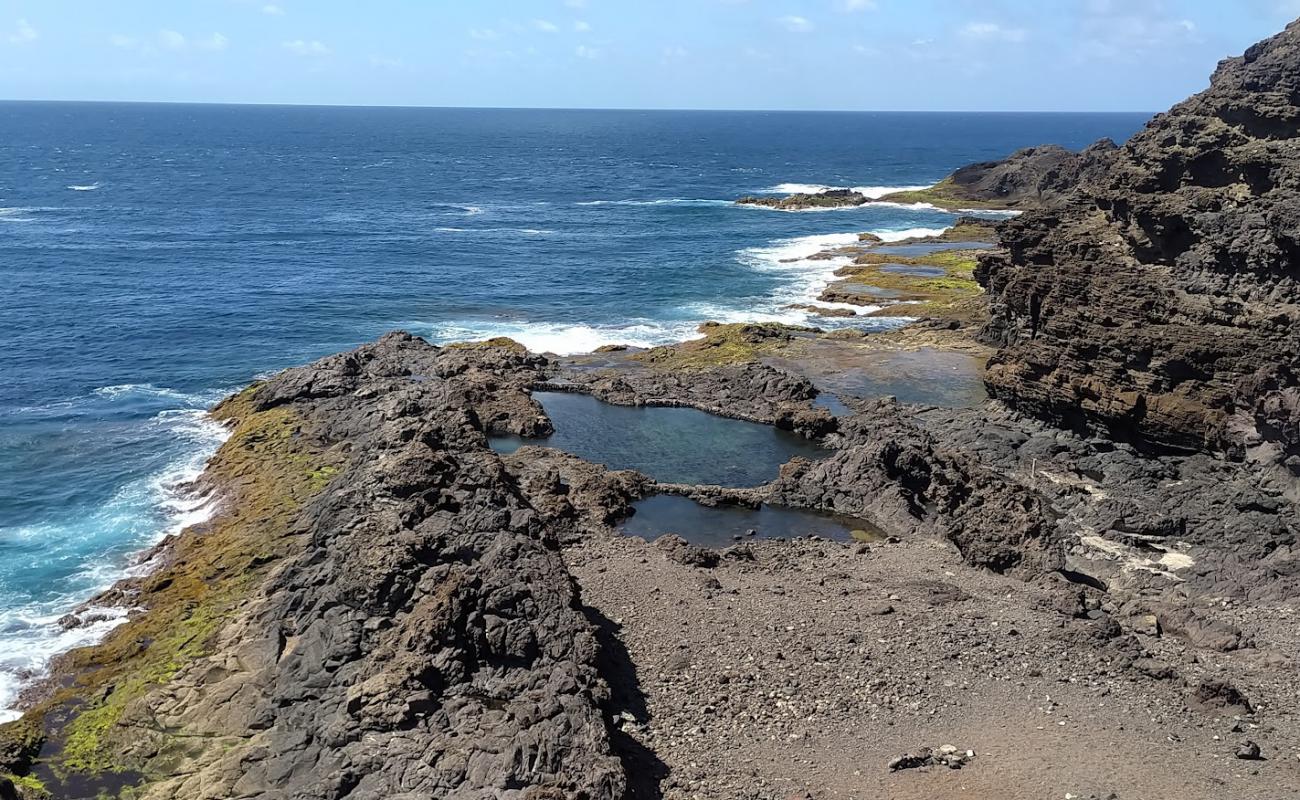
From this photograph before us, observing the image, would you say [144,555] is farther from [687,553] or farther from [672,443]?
[672,443]

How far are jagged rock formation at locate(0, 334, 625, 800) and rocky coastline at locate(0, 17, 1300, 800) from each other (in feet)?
0.36

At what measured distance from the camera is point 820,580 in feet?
129

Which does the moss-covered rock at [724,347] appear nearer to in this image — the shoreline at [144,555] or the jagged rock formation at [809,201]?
the shoreline at [144,555]

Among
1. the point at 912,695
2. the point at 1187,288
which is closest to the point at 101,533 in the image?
the point at 912,695

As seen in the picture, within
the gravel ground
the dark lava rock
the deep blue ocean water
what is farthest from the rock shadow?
the deep blue ocean water

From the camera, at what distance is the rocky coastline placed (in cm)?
2681

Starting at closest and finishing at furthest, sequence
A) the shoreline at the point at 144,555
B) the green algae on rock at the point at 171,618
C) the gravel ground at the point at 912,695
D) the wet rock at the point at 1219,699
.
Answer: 1. the gravel ground at the point at 912,695
2. the wet rock at the point at 1219,699
3. the green algae on rock at the point at 171,618
4. the shoreline at the point at 144,555

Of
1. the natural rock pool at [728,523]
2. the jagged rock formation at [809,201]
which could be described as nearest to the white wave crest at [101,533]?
the natural rock pool at [728,523]

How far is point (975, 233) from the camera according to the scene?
406ft

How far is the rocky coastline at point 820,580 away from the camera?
88.0 ft

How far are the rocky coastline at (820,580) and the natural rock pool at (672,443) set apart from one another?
4.74ft

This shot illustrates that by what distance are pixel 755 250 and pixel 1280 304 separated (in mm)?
76736

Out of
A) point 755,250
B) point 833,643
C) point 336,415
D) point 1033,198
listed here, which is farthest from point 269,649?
point 1033,198

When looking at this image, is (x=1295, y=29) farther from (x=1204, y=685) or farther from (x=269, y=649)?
(x=269, y=649)
